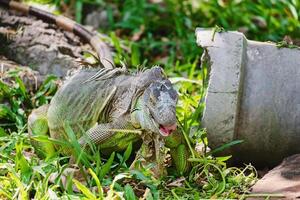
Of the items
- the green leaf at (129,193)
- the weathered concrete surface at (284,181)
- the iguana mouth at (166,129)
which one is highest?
the iguana mouth at (166,129)

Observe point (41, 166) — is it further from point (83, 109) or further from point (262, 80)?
point (262, 80)

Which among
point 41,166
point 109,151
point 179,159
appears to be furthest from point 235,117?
point 41,166

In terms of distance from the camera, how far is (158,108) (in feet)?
15.2

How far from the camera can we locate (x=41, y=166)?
197 inches

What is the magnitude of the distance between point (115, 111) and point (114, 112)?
1cm

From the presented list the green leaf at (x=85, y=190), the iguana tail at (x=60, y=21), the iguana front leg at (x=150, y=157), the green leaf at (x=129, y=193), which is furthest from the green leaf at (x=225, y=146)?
the iguana tail at (x=60, y=21)

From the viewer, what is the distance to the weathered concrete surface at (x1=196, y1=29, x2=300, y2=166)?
5211 mm

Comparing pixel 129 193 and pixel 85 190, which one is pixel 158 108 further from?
Result: pixel 85 190

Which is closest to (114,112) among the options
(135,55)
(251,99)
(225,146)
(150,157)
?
(150,157)

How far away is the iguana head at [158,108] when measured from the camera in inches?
181

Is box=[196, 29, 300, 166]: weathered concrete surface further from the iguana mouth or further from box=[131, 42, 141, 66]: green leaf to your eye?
box=[131, 42, 141, 66]: green leaf

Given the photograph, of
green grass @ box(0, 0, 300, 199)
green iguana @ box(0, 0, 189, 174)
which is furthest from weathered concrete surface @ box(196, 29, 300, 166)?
green iguana @ box(0, 0, 189, 174)

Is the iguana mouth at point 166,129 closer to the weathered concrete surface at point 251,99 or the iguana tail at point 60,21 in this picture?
the weathered concrete surface at point 251,99

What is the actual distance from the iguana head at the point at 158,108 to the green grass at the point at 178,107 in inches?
12.8
